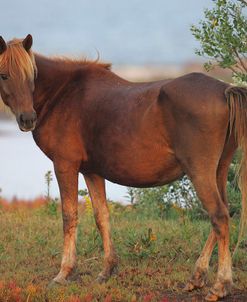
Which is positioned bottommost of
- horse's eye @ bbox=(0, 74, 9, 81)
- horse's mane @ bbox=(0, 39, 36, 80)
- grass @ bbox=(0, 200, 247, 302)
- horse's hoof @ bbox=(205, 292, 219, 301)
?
grass @ bbox=(0, 200, 247, 302)

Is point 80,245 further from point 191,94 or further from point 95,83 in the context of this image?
point 191,94

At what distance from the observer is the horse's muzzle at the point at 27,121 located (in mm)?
7215

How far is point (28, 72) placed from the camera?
7.39 metres

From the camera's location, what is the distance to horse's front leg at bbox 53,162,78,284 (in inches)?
303

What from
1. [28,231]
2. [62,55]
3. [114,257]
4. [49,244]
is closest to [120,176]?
[114,257]

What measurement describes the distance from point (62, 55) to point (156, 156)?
73.2 inches

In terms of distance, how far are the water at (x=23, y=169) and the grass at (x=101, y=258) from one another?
Answer: 7.31ft

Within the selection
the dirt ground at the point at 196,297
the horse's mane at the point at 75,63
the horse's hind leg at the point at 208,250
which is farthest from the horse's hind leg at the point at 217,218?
the horse's mane at the point at 75,63

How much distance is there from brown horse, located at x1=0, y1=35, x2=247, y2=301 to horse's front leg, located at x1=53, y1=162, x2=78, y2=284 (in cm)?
1

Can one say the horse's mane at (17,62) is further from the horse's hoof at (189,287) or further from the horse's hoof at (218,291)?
the horse's hoof at (218,291)

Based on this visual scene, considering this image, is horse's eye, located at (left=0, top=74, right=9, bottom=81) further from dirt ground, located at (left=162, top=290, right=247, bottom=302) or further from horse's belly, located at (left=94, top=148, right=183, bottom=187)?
dirt ground, located at (left=162, top=290, right=247, bottom=302)

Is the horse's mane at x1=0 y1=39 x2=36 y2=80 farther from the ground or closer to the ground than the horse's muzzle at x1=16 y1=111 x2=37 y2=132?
farther from the ground

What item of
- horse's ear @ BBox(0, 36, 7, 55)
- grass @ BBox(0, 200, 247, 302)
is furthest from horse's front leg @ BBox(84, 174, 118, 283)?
horse's ear @ BBox(0, 36, 7, 55)

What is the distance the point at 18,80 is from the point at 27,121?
42 cm
